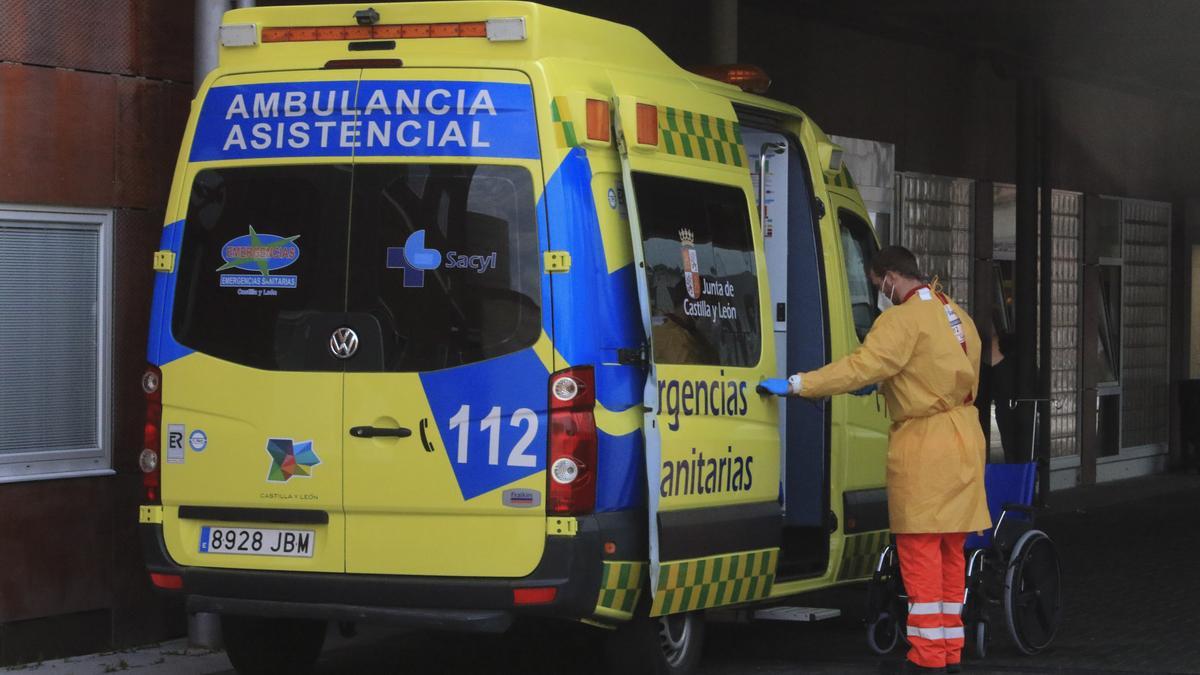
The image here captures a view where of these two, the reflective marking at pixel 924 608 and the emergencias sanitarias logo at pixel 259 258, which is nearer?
the emergencias sanitarias logo at pixel 259 258

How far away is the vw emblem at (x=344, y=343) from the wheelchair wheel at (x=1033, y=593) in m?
3.30

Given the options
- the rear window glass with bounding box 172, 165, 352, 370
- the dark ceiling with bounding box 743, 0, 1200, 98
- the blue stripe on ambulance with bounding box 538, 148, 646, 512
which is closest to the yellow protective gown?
the blue stripe on ambulance with bounding box 538, 148, 646, 512

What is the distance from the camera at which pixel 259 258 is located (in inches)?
290

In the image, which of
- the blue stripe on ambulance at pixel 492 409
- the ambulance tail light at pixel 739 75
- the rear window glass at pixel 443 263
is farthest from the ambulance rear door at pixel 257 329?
the ambulance tail light at pixel 739 75

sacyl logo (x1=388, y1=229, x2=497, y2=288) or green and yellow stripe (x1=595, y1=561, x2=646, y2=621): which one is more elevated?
sacyl logo (x1=388, y1=229, x2=497, y2=288)

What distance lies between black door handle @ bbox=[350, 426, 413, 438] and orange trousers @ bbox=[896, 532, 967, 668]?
8.04 feet

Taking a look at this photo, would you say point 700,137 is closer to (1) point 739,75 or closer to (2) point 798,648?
(1) point 739,75

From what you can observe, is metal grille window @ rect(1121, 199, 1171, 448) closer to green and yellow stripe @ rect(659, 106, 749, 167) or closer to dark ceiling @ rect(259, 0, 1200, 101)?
dark ceiling @ rect(259, 0, 1200, 101)

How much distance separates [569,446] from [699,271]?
1234 mm

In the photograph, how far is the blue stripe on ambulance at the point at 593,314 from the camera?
22.8 feet

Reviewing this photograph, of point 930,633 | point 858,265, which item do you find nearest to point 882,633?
point 930,633

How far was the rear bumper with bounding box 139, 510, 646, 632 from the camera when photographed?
22.7 feet

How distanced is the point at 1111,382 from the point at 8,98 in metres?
14.7

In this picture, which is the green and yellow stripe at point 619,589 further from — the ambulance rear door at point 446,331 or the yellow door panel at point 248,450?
the yellow door panel at point 248,450
